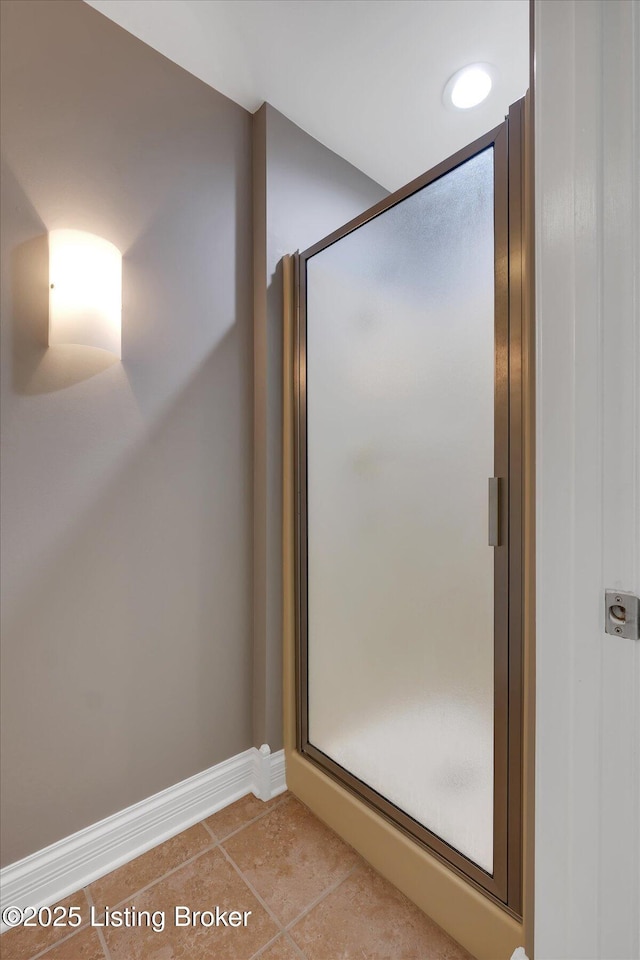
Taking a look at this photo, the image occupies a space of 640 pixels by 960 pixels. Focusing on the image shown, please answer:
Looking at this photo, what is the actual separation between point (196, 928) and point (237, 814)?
0.38m

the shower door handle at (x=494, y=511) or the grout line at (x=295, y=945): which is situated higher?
the shower door handle at (x=494, y=511)

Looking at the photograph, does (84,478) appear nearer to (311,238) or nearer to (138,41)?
(311,238)

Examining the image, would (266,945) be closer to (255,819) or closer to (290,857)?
(290,857)

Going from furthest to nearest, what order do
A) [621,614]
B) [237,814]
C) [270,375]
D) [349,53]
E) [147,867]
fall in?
[270,375], [237,814], [349,53], [147,867], [621,614]

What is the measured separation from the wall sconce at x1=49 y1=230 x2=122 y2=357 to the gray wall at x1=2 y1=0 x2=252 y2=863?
0.22ft

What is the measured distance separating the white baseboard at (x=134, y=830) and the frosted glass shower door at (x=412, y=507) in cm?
23

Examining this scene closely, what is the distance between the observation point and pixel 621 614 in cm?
64

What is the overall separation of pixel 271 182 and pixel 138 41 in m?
0.52

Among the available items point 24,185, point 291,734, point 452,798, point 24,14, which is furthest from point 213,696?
point 24,14

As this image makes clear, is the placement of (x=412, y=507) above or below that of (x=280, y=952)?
above

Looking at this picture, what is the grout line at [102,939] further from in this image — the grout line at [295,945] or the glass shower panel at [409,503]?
the glass shower panel at [409,503]

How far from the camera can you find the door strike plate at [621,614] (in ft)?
2.06

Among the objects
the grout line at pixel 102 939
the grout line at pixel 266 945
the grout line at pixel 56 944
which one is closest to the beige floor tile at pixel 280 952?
the grout line at pixel 266 945

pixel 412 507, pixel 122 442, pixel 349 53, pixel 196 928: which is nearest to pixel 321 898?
pixel 196 928
